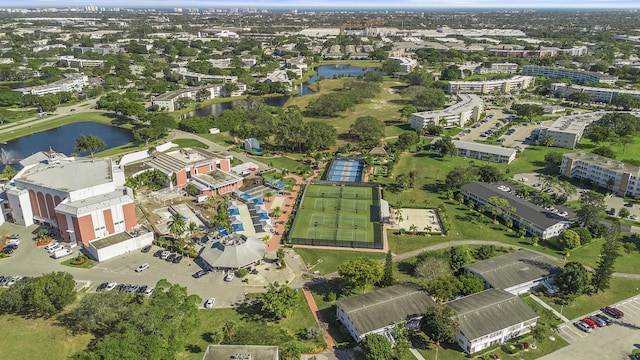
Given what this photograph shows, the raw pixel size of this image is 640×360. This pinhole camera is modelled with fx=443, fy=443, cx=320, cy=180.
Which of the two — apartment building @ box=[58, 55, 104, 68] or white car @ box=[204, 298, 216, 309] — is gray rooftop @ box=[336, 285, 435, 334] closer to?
white car @ box=[204, 298, 216, 309]

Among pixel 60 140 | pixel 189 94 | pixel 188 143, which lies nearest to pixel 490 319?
pixel 188 143

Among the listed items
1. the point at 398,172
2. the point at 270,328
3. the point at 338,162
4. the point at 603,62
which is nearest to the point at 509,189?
the point at 398,172

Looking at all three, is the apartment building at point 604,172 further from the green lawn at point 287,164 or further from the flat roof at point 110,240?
the flat roof at point 110,240

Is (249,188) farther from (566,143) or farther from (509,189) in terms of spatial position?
(566,143)

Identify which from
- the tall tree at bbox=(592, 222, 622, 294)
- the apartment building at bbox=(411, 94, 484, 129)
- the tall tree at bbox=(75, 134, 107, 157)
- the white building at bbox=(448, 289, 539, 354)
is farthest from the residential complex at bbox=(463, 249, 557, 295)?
the tall tree at bbox=(75, 134, 107, 157)

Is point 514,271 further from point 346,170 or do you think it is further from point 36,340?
point 36,340
